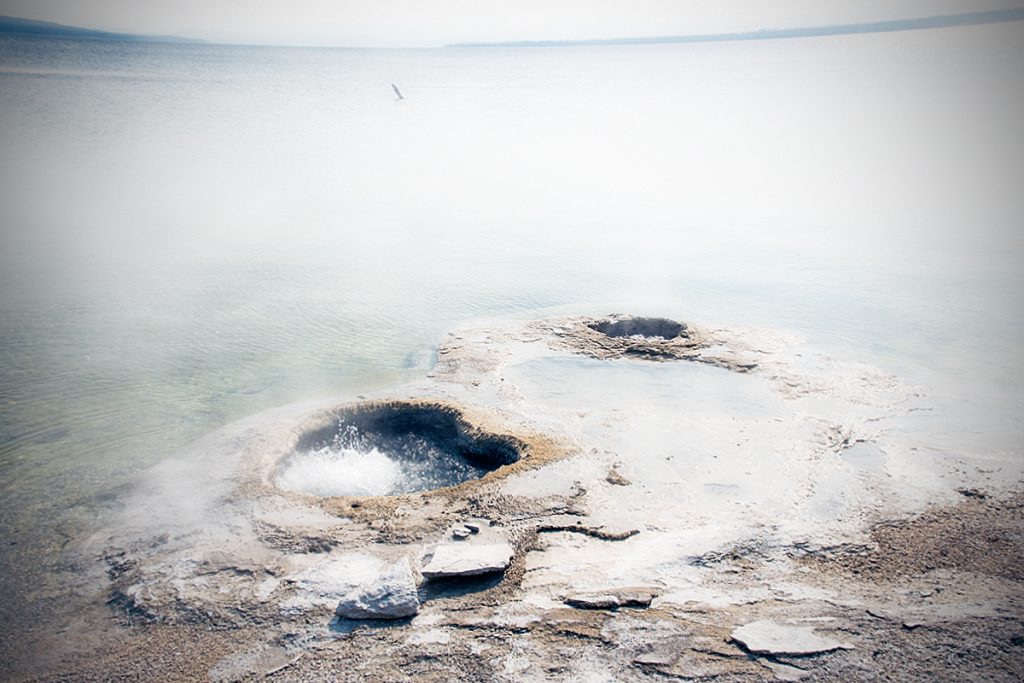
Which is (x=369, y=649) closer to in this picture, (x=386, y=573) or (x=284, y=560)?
(x=386, y=573)

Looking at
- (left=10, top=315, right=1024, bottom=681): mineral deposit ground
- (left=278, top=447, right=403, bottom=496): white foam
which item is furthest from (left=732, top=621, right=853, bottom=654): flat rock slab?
(left=278, top=447, right=403, bottom=496): white foam

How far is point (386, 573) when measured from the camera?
5250mm

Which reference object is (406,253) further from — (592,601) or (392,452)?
(592,601)

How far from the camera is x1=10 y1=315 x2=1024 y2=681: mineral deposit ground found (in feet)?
15.2

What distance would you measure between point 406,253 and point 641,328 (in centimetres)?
607

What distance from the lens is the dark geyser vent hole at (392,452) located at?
7152mm

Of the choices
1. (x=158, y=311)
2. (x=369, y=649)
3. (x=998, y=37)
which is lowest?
(x=369, y=649)

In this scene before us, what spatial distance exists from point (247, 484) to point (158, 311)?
19.7 ft

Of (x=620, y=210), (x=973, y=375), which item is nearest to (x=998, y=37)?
(x=620, y=210)

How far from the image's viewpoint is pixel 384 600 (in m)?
4.98

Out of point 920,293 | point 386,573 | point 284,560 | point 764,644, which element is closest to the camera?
point 764,644

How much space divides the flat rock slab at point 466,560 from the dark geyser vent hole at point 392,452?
1507 millimetres

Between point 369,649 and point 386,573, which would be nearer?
point 369,649

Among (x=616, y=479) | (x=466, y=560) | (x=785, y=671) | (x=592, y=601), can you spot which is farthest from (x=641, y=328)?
(x=785, y=671)
